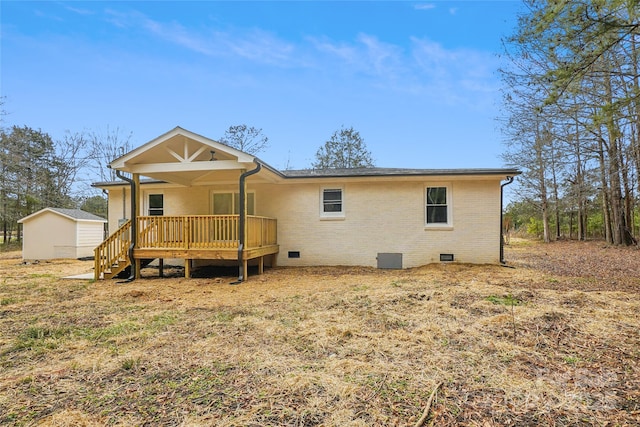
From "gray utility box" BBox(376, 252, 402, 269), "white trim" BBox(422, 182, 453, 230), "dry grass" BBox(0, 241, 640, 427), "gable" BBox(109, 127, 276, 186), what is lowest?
"dry grass" BBox(0, 241, 640, 427)

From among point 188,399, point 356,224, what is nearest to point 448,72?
point 356,224

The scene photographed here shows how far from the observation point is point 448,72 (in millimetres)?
16172

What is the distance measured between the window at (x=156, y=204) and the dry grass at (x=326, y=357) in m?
5.38

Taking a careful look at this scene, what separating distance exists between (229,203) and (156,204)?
116 inches

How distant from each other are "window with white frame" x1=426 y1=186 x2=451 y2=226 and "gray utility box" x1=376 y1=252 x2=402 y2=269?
58.8 inches

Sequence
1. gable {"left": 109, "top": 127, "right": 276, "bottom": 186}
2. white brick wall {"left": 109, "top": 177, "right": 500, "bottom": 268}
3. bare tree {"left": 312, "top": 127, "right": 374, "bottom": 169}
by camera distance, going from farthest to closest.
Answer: bare tree {"left": 312, "top": 127, "right": 374, "bottom": 169}
white brick wall {"left": 109, "top": 177, "right": 500, "bottom": 268}
gable {"left": 109, "top": 127, "right": 276, "bottom": 186}

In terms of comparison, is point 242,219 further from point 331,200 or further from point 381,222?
point 381,222

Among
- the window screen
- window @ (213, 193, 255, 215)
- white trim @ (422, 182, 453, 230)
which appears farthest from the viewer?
window @ (213, 193, 255, 215)

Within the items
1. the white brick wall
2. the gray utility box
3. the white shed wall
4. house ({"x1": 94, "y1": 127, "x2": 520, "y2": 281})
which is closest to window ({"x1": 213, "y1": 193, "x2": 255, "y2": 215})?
house ({"x1": 94, "y1": 127, "x2": 520, "y2": 281})

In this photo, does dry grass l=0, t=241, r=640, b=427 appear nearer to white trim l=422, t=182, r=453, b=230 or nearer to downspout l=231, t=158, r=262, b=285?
downspout l=231, t=158, r=262, b=285

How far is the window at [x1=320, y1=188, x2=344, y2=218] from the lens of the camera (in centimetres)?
1091

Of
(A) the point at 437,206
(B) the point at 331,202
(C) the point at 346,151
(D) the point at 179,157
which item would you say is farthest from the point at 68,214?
(C) the point at 346,151

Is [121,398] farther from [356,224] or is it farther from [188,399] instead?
[356,224]

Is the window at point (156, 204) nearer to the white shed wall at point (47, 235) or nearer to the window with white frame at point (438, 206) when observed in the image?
the white shed wall at point (47, 235)
